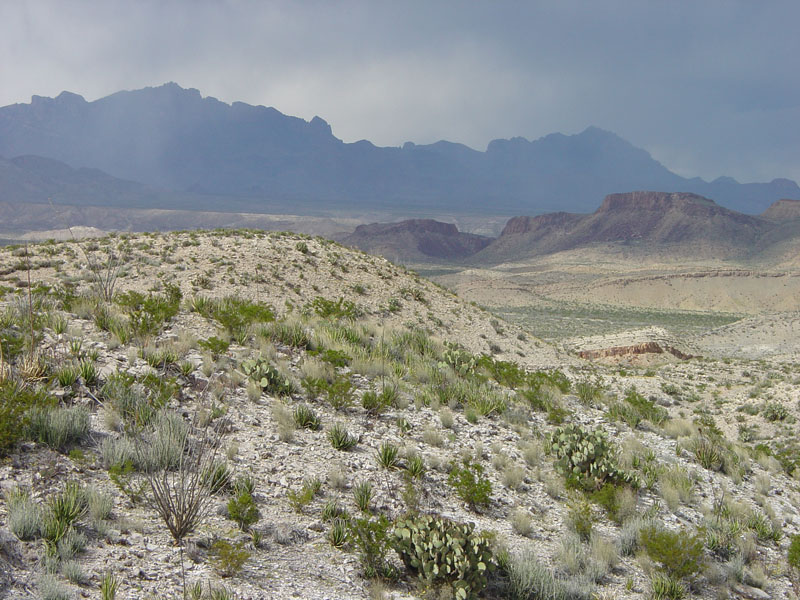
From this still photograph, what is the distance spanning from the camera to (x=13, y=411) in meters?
5.18

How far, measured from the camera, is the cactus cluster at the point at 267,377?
8.19 meters

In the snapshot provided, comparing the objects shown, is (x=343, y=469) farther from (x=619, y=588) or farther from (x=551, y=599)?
(x=619, y=588)

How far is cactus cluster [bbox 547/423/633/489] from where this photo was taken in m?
7.20

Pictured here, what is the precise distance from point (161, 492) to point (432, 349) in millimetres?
9609

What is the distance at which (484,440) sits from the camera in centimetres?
812

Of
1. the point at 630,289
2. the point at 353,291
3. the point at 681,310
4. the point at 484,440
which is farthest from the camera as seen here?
the point at 630,289

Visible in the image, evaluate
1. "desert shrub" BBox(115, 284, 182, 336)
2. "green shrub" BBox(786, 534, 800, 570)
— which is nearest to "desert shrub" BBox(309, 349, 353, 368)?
"desert shrub" BBox(115, 284, 182, 336)

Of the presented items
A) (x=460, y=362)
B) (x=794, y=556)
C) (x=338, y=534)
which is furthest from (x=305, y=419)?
(x=794, y=556)

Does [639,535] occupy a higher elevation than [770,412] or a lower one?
higher

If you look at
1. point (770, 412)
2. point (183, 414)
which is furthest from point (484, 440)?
point (770, 412)

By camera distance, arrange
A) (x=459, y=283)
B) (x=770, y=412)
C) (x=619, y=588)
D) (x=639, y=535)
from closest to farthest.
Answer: (x=619, y=588), (x=639, y=535), (x=770, y=412), (x=459, y=283)

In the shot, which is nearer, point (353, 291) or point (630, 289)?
point (353, 291)

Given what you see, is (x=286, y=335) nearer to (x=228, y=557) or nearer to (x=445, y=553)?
(x=228, y=557)

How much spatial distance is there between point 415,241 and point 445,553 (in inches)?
5945
